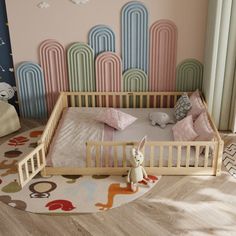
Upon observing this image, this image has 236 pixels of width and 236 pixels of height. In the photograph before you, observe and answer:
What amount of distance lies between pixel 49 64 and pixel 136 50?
959mm

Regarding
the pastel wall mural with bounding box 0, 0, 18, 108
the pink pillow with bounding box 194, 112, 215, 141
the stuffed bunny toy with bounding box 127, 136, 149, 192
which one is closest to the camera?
the stuffed bunny toy with bounding box 127, 136, 149, 192

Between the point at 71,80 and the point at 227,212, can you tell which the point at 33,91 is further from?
the point at 227,212

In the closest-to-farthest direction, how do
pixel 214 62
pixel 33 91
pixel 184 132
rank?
pixel 184 132
pixel 214 62
pixel 33 91

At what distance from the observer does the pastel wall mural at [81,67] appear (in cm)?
410

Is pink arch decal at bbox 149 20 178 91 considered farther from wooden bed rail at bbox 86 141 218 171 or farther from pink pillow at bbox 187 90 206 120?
wooden bed rail at bbox 86 141 218 171

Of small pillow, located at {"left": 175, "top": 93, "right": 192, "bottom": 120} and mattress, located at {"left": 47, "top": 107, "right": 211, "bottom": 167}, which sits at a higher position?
small pillow, located at {"left": 175, "top": 93, "right": 192, "bottom": 120}

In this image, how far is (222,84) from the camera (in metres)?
3.86

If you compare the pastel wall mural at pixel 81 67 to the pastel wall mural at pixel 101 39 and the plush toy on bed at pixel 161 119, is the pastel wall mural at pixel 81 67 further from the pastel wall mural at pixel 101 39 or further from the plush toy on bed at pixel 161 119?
the plush toy on bed at pixel 161 119

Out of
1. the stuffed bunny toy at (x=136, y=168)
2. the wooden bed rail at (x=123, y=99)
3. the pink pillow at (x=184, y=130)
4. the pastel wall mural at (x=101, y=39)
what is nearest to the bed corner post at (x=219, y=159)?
the pink pillow at (x=184, y=130)

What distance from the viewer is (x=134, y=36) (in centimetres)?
404

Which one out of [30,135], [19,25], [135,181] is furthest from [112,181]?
[19,25]

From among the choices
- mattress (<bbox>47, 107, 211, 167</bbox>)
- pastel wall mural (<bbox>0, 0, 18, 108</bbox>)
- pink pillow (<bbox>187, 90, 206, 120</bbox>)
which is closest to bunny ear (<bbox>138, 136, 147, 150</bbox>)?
mattress (<bbox>47, 107, 211, 167</bbox>)

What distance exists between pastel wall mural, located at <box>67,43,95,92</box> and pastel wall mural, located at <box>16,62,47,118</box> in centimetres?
35

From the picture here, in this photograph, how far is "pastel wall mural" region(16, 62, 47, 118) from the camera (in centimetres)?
420
